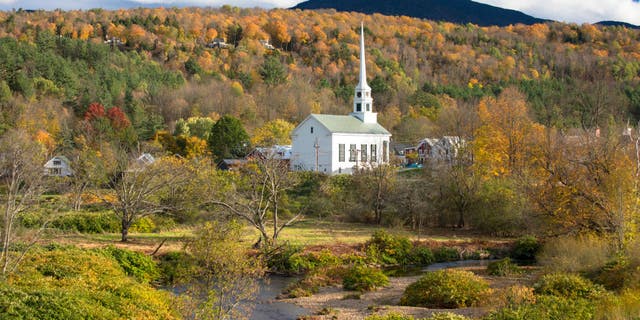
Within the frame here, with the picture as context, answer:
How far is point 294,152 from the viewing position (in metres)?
69.0

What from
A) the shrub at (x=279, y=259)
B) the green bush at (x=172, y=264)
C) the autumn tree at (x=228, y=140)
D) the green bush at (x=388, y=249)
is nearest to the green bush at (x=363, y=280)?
the shrub at (x=279, y=259)

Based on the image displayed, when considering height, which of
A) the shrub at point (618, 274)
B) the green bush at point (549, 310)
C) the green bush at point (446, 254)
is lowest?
the green bush at point (446, 254)

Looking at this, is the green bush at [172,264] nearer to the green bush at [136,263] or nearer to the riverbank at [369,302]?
the green bush at [136,263]

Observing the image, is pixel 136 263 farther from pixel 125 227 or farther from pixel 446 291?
pixel 446 291

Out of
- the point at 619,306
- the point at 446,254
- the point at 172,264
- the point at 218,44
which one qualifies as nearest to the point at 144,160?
the point at 172,264

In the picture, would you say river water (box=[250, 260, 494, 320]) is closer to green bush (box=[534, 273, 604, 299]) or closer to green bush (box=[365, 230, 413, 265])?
green bush (box=[365, 230, 413, 265])

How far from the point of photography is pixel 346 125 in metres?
66.8

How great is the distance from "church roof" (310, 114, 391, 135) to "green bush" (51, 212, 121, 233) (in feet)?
91.8

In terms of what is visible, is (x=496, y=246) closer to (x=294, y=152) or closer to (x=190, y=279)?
(x=190, y=279)

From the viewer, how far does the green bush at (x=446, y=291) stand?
81.4 feet

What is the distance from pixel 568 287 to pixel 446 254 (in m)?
14.9

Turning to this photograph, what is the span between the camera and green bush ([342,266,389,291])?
28828 millimetres

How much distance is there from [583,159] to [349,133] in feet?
107

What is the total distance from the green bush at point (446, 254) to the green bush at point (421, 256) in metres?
0.39
